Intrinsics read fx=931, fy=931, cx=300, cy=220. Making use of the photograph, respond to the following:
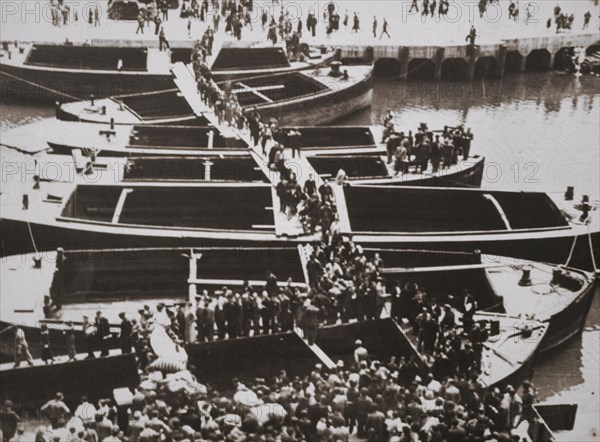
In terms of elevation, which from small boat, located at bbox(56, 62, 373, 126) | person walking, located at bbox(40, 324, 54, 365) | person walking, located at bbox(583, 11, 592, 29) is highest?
person walking, located at bbox(583, 11, 592, 29)

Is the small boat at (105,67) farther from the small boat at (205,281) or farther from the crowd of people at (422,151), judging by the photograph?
the small boat at (205,281)

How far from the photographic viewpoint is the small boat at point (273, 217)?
63.4ft

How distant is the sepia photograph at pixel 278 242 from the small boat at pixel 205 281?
0.05m

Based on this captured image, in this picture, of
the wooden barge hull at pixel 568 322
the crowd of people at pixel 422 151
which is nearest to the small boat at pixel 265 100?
the crowd of people at pixel 422 151

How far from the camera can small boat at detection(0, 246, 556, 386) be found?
54.5ft

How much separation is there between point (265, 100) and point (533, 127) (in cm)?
879

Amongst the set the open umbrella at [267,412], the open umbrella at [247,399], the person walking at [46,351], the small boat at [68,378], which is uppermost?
the open umbrella at [247,399]

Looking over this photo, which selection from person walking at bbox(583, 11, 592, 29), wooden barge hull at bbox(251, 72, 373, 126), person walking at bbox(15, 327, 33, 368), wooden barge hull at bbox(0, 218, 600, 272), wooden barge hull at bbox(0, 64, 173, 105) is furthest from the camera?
person walking at bbox(583, 11, 592, 29)

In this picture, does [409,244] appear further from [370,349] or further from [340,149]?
[340,149]

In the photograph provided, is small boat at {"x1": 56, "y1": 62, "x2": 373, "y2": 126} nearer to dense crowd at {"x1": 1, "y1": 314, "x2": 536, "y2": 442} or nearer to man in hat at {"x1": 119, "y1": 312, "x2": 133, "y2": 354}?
man in hat at {"x1": 119, "y1": 312, "x2": 133, "y2": 354}

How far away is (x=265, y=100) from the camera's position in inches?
1198

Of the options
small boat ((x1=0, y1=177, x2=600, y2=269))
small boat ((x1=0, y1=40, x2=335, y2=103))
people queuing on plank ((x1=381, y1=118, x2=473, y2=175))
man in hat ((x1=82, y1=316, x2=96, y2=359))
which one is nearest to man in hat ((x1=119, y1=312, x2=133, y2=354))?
man in hat ((x1=82, y1=316, x2=96, y2=359))

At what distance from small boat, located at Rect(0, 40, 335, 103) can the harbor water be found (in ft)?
2.81

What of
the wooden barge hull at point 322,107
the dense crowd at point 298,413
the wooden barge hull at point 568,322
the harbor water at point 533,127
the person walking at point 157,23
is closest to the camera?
the dense crowd at point 298,413
